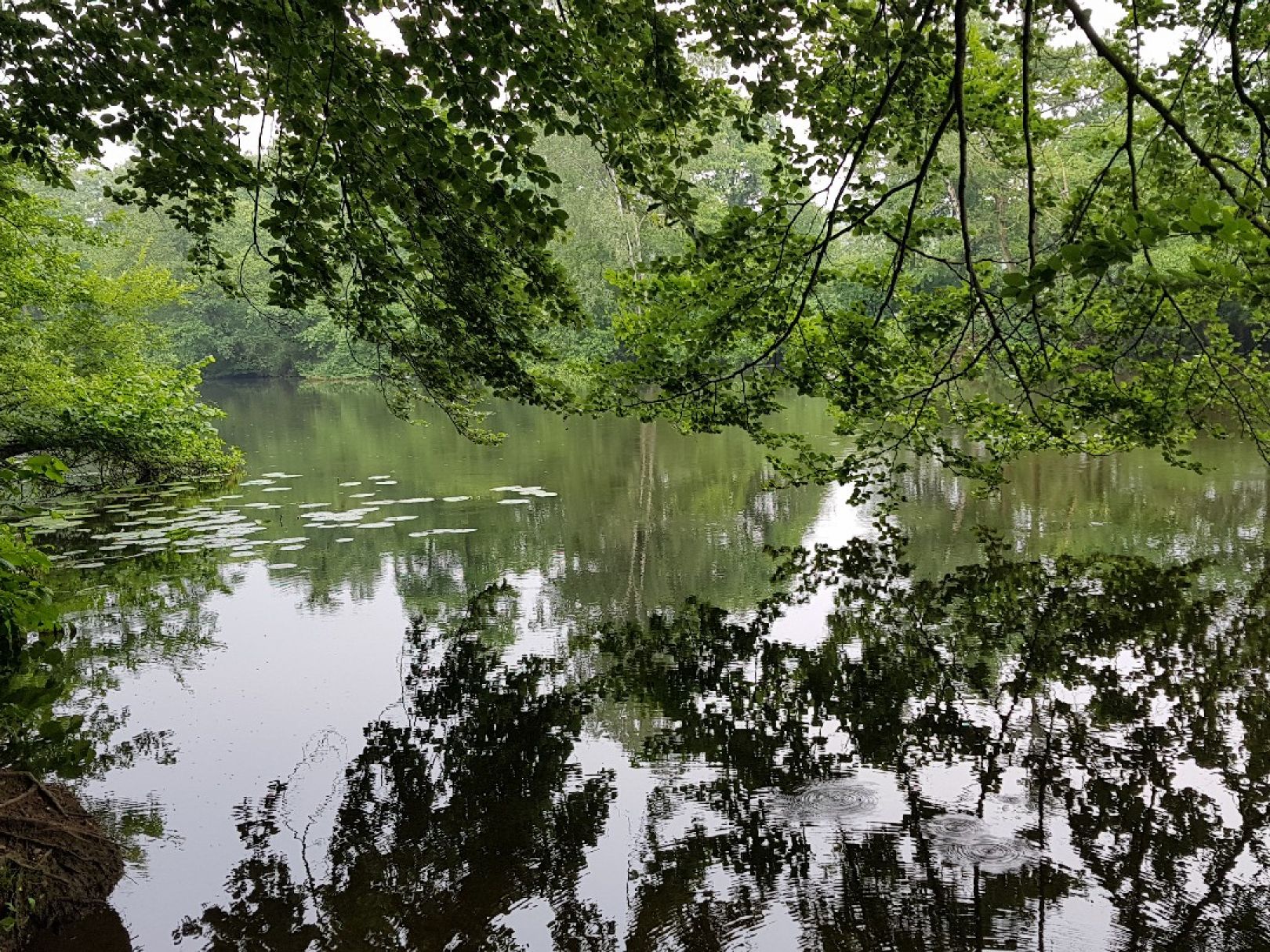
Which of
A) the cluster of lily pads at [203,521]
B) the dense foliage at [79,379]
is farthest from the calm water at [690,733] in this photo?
the dense foliage at [79,379]

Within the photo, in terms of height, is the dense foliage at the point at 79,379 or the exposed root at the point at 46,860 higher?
the dense foliage at the point at 79,379

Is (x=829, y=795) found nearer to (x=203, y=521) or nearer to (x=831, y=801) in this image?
(x=831, y=801)

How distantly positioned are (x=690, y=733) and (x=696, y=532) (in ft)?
19.0

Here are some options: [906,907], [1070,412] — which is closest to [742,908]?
[906,907]

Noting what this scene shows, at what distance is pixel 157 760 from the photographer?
5410 mm

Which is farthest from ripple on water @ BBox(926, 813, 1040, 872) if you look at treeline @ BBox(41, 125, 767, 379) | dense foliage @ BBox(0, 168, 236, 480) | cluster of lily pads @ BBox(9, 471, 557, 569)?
dense foliage @ BBox(0, 168, 236, 480)

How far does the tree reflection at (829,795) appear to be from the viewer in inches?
147

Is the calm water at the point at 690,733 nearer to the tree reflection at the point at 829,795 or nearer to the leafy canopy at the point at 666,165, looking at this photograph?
the tree reflection at the point at 829,795

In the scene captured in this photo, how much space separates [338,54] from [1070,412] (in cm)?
565

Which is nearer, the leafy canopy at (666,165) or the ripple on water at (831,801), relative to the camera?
the leafy canopy at (666,165)

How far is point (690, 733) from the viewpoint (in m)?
5.52

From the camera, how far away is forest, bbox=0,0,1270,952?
3.88m

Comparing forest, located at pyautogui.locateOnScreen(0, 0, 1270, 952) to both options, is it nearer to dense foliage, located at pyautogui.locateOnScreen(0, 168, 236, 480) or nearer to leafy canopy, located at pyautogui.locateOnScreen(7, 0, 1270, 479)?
leafy canopy, located at pyautogui.locateOnScreen(7, 0, 1270, 479)

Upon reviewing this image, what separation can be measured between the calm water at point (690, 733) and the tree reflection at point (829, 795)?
0.02 m
